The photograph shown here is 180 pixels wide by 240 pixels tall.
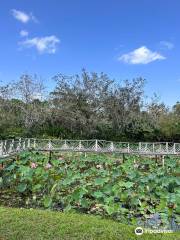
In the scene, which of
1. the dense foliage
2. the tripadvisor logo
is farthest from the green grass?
the dense foliage

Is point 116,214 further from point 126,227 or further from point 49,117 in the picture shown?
point 49,117

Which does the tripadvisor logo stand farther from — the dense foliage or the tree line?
the tree line

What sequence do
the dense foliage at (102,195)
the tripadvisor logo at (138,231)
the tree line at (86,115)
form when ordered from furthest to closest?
the tree line at (86,115)
the dense foliage at (102,195)
the tripadvisor logo at (138,231)

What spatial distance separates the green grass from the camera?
609 centimetres

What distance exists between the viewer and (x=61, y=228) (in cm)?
634

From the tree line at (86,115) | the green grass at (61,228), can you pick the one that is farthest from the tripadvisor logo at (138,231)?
the tree line at (86,115)

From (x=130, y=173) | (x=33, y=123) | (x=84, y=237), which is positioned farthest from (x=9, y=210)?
(x=33, y=123)

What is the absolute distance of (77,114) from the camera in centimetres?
3694

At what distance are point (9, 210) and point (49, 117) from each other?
2989 centimetres

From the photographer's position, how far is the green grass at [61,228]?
6.09m

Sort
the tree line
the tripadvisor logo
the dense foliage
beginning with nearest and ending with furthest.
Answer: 1. the tripadvisor logo
2. the dense foliage
3. the tree line

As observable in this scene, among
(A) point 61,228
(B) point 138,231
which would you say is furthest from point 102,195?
(B) point 138,231

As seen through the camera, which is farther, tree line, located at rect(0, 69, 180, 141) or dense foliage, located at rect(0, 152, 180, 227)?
tree line, located at rect(0, 69, 180, 141)

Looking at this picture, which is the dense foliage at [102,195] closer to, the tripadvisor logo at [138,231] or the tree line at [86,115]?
the tripadvisor logo at [138,231]
